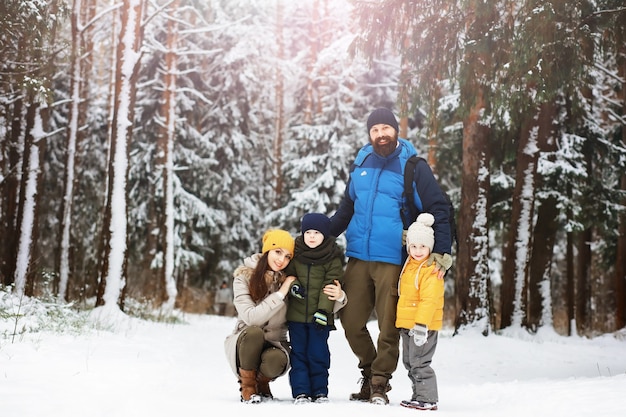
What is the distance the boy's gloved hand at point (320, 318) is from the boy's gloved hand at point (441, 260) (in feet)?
2.91

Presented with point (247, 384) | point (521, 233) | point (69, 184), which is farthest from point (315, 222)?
point (69, 184)

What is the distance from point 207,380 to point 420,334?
2.90 metres

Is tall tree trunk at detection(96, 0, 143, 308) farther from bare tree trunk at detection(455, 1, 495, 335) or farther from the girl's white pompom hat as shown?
the girl's white pompom hat

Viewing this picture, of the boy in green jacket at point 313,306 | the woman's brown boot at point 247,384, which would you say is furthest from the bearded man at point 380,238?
the woman's brown boot at point 247,384

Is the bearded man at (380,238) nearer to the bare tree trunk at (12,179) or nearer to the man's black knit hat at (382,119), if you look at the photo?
the man's black knit hat at (382,119)

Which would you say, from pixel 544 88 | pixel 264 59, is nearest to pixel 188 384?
pixel 544 88

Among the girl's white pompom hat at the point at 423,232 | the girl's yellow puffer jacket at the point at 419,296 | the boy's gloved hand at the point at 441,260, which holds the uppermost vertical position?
the girl's white pompom hat at the point at 423,232

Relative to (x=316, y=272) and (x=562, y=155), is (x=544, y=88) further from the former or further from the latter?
(x=562, y=155)

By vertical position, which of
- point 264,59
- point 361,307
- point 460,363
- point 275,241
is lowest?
point 460,363

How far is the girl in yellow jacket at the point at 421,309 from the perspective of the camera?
435 centimetres

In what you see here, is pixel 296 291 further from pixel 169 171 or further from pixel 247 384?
pixel 169 171

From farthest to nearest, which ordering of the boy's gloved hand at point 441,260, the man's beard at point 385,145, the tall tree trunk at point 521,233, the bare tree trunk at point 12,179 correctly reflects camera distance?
the bare tree trunk at point 12,179
the tall tree trunk at point 521,233
the man's beard at point 385,145
the boy's gloved hand at point 441,260

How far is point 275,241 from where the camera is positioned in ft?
15.3

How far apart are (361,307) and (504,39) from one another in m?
5.03
